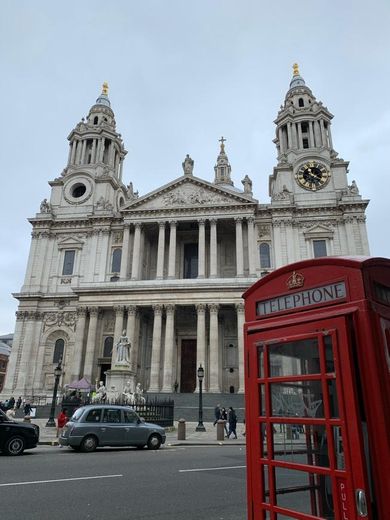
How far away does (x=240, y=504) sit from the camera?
21.7 ft

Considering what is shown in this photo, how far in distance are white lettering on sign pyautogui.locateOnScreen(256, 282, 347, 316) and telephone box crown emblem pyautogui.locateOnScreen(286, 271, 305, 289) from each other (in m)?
0.08

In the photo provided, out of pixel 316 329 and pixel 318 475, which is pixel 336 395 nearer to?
pixel 316 329

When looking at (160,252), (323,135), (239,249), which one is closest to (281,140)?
(323,135)

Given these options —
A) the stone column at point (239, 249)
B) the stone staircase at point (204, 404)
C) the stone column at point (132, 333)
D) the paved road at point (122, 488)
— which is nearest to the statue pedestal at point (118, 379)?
the stone staircase at point (204, 404)

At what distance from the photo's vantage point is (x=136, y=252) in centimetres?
3978

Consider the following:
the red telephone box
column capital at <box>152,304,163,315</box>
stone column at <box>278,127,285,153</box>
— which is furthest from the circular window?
the red telephone box

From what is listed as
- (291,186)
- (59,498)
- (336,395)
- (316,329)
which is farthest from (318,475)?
(291,186)

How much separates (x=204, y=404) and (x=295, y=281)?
2727 centimetres

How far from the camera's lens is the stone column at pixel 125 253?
1534 inches

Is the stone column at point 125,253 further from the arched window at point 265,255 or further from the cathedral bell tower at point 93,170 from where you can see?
the arched window at point 265,255

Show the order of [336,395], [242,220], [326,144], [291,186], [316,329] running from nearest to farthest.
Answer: [336,395] < [316,329] < [242,220] < [291,186] < [326,144]

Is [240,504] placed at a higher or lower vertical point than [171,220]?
lower

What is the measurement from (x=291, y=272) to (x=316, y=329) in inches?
26.1

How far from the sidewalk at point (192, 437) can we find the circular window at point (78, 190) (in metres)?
27.7
